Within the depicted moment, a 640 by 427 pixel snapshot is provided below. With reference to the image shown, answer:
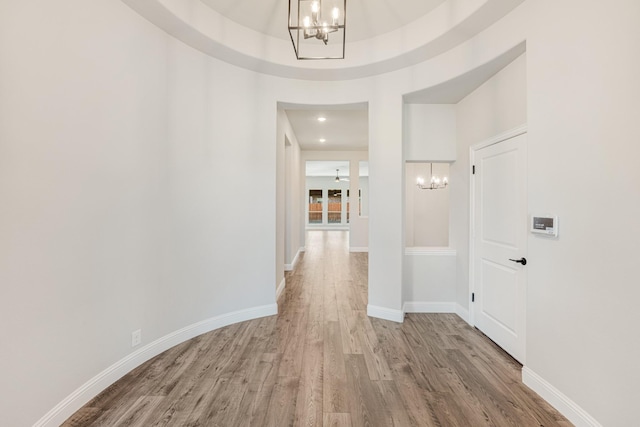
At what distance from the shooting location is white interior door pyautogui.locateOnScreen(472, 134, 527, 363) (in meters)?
2.52

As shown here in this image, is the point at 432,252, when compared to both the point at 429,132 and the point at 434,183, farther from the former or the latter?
the point at 434,183

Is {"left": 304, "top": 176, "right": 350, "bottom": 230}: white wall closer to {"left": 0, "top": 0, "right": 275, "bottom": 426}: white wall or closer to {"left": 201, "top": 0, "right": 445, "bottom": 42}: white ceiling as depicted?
{"left": 0, "top": 0, "right": 275, "bottom": 426}: white wall

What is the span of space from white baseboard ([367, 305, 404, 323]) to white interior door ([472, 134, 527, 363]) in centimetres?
85

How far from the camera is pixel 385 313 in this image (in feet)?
11.3

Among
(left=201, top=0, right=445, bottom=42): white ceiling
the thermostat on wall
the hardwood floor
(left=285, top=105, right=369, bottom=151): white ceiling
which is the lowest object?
the hardwood floor

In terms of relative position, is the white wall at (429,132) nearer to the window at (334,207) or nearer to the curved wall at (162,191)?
the curved wall at (162,191)

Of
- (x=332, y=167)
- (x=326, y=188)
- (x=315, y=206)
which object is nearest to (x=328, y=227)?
(x=315, y=206)

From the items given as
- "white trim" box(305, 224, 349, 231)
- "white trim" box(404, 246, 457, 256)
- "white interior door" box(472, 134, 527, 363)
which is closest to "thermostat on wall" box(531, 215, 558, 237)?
"white interior door" box(472, 134, 527, 363)

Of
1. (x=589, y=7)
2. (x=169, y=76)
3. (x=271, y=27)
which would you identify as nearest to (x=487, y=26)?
(x=589, y=7)

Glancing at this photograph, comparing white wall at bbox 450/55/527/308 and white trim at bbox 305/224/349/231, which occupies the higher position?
white wall at bbox 450/55/527/308

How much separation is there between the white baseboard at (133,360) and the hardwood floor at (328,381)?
57mm

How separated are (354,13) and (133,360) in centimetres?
392

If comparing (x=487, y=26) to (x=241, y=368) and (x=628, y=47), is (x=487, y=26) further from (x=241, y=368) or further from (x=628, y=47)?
(x=241, y=368)

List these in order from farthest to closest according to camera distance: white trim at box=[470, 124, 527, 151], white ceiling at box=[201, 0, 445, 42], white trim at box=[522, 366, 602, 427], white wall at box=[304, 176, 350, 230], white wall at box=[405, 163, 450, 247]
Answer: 1. white wall at box=[304, 176, 350, 230]
2. white wall at box=[405, 163, 450, 247]
3. white ceiling at box=[201, 0, 445, 42]
4. white trim at box=[470, 124, 527, 151]
5. white trim at box=[522, 366, 602, 427]
